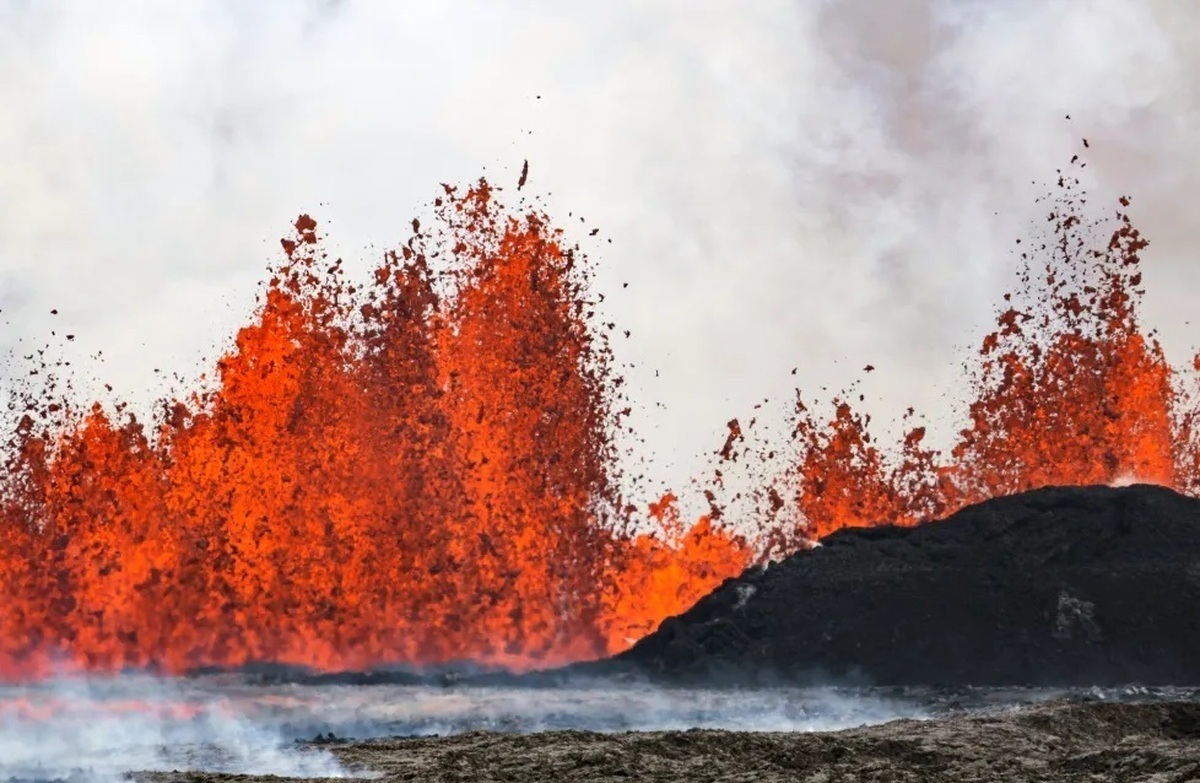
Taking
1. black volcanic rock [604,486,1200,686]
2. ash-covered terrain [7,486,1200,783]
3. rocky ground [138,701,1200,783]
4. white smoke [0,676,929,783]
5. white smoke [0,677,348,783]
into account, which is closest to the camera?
rocky ground [138,701,1200,783]

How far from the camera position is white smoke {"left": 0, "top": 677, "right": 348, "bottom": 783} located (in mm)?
16406

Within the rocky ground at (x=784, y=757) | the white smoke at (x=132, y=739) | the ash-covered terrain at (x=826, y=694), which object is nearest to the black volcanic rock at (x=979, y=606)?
the ash-covered terrain at (x=826, y=694)

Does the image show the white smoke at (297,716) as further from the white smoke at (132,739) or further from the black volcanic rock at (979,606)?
the black volcanic rock at (979,606)

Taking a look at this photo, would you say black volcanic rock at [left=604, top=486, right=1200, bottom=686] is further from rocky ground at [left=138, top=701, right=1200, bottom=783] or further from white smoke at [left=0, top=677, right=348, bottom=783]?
rocky ground at [left=138, top=701, right=1200, bottom=783]

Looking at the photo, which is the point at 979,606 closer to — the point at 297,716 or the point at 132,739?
the point at 297,716

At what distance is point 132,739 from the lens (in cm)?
2055

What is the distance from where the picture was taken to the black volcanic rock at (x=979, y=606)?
3469cm

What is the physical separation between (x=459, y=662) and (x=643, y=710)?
18233 millimetres

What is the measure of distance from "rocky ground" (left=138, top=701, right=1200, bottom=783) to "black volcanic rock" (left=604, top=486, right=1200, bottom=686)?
14251mm

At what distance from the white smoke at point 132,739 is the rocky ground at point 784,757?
0.86m

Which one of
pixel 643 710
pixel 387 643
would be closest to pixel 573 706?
pixel 643 710

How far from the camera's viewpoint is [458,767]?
53.0ft

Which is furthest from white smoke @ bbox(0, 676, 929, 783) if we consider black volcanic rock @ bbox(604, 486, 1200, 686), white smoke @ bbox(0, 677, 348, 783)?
black volcanic rock @ bbox(604, 486, 1200, 686)

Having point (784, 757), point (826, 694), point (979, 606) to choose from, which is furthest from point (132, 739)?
point (979, 606)
